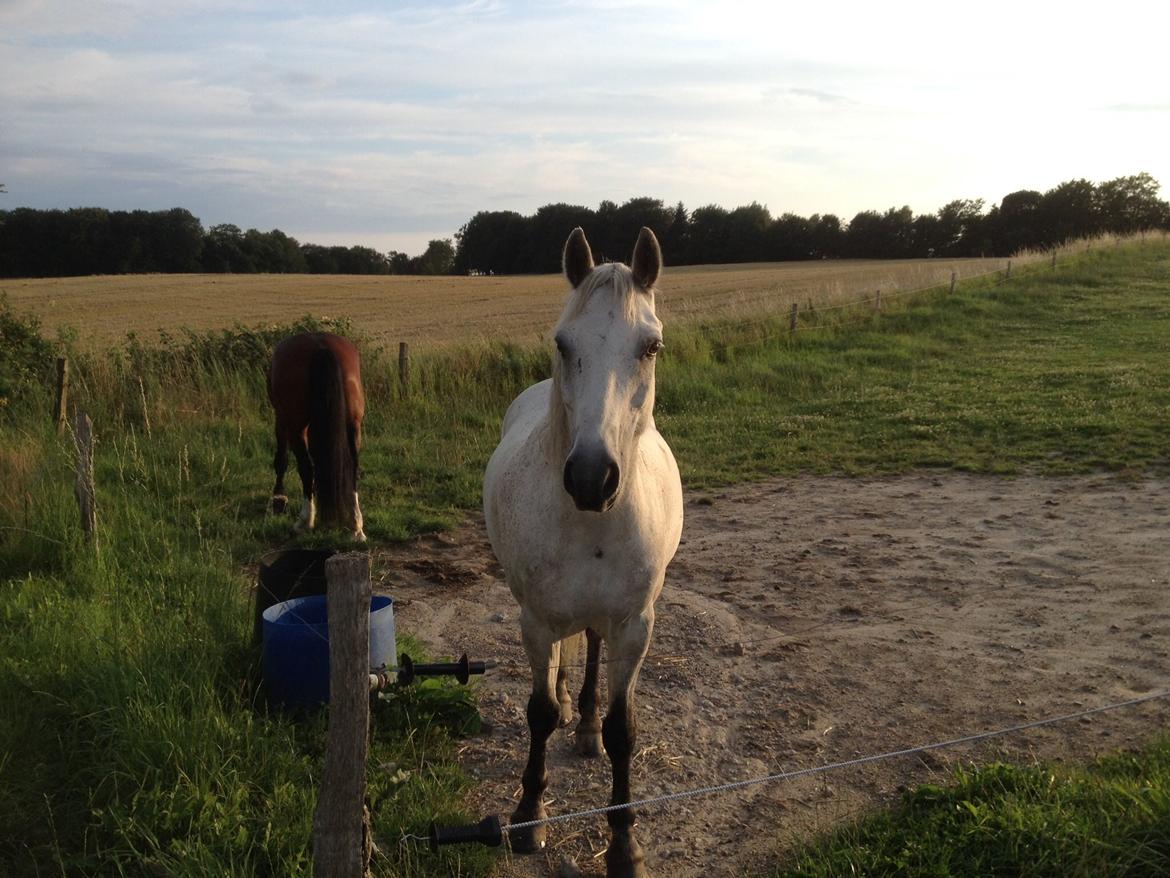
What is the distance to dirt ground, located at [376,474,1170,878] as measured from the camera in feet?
11.4

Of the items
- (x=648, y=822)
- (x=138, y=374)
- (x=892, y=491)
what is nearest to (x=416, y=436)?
(x=138, y=374)

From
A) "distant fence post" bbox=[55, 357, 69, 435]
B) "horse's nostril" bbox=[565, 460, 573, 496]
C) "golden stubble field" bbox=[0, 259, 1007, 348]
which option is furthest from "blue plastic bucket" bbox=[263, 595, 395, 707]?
"golden stubble field" bbox=[0, 259, 1007, 348]

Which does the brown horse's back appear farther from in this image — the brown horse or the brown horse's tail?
the brown horse's tail

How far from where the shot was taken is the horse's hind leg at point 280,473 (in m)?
7.35

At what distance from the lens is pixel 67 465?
6223mm

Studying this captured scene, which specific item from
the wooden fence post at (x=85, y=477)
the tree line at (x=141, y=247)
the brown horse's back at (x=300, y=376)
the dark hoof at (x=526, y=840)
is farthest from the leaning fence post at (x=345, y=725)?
the tree line at (x=141, y=247)

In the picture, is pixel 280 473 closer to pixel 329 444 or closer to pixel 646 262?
pixel 329 444

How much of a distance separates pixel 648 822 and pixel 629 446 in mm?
1643

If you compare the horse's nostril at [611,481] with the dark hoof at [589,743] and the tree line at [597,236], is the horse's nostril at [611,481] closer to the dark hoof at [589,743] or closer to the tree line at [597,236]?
the dark hoof at [589,743]

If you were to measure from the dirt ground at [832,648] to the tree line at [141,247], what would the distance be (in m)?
51.1

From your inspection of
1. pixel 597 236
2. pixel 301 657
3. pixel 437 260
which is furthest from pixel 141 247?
pixel 301 657

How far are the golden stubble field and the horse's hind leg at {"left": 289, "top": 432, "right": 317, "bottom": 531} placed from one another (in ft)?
20.1

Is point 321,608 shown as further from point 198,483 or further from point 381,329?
point 381,329

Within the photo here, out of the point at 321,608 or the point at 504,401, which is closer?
the point at 321,608
